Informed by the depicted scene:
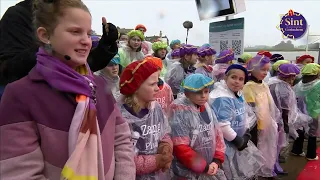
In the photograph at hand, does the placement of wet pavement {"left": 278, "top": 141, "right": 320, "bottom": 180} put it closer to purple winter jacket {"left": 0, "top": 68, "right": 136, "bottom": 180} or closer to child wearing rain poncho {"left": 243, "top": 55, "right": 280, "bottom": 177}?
child wearing rain poncho {"left": 243, "top": 55, "right": 280, "bottom": 177}

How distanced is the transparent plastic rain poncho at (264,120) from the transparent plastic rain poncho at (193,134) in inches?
52.2

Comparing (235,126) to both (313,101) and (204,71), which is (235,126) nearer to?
(204,71)

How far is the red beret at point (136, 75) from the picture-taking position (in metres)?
2.09

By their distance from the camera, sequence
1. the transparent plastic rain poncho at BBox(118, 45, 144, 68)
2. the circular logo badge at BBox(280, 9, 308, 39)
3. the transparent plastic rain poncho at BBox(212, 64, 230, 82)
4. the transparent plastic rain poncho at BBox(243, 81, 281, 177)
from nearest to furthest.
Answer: the transparent plastic rain poncho at BBox(243, 81, 281, 177) → the transparent plastic rain poncho at BBox(118, 45, 144, 68) → the transparent plastic rain poncho at BBox(212, 64, 230, 82) → the circular logo badge at BBox(280, 9, 308, 39)

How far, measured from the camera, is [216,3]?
7711 mm

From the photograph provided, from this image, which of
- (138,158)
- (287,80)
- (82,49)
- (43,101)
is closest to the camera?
(43,101)

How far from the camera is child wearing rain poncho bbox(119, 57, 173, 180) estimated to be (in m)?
2.06

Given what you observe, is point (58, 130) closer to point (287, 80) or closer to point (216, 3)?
point (287, 80)

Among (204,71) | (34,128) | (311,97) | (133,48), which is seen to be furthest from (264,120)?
(34,128)

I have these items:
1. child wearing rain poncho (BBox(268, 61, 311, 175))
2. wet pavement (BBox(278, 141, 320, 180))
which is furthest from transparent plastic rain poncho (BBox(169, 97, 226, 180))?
wet pavement (BBox(278, 141, 320, 180))

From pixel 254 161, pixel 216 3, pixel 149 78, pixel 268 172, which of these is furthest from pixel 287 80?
pixel 216 3

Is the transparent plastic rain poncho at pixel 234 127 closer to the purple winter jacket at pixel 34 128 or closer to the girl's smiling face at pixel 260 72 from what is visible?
the girl's smiling face at pixel 260 72

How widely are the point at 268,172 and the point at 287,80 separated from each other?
5.46 feet

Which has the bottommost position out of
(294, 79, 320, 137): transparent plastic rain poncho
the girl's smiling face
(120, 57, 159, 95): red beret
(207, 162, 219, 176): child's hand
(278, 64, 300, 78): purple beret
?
(294, 79, 320, 137): transparent plastic rain poncho
